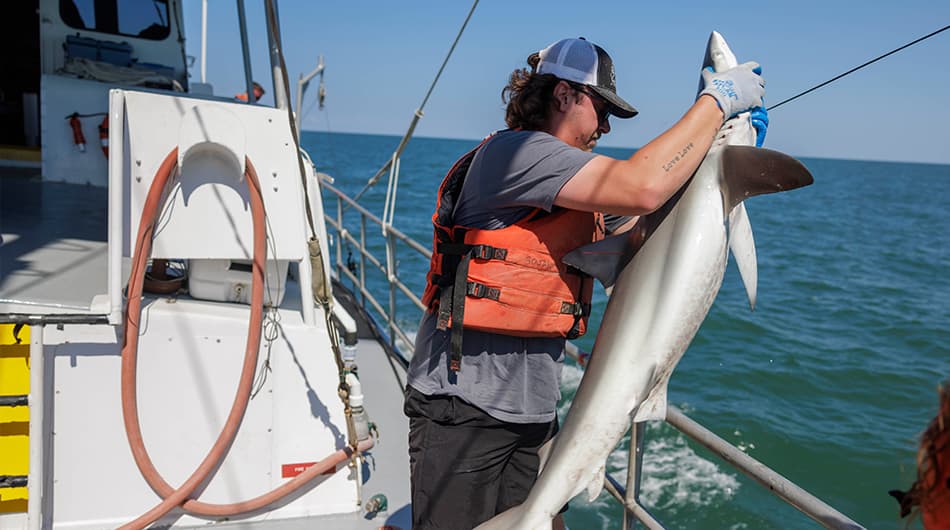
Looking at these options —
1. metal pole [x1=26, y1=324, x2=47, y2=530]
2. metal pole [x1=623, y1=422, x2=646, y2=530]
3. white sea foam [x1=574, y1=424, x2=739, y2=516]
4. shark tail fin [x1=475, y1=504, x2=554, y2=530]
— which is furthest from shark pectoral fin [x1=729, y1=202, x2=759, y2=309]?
white sea foam [x1=574, y1=424, x2=739, y2=516]

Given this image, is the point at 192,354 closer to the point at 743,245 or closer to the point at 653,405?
the point at 653,405

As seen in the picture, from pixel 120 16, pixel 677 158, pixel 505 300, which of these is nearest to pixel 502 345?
pixel 505 300

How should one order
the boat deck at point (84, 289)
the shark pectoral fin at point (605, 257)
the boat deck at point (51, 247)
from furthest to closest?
the boat deck at point (84, 289)
the boat deck at point (51, 247)
the shark pectoral fin at point (605, 257)

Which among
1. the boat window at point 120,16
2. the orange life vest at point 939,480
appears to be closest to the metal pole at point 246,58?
the boat window at point 120,16

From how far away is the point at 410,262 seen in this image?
59.8ft

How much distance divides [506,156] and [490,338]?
585mm

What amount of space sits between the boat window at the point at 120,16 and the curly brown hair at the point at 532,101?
6.62 meters

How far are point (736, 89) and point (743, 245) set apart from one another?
0.53 metres

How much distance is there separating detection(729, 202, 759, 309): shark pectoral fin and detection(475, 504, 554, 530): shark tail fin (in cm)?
95

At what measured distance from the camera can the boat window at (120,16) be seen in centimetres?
727

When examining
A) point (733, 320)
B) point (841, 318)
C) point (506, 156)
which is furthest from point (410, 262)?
point (506, 156)

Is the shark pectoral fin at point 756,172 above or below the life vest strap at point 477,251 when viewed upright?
above

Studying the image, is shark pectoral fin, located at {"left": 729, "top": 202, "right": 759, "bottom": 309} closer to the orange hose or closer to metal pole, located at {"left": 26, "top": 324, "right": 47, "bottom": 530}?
the orange hose

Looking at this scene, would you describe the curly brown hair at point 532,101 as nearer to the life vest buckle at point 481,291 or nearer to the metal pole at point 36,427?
the life vest buckle at point 481,291
